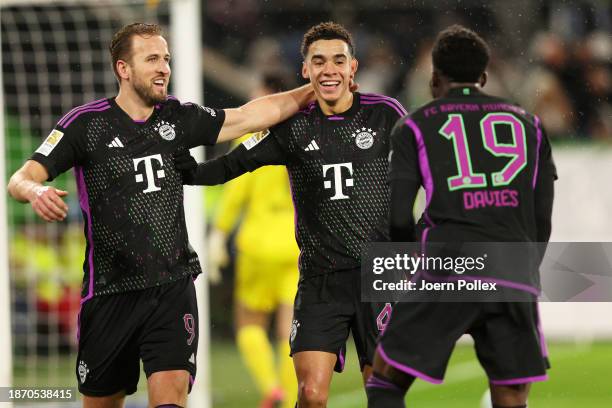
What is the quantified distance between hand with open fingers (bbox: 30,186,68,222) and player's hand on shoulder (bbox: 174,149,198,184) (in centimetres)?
→ 77

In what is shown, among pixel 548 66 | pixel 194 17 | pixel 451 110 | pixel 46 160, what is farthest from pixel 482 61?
pixel 548 66

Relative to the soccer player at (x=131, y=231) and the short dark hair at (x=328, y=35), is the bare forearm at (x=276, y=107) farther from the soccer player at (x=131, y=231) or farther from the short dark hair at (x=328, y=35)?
the soccer player at (x=131, y=231)

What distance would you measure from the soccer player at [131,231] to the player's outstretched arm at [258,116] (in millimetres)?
292

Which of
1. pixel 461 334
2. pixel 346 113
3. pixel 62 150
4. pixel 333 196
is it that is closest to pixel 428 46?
pixel 346 113

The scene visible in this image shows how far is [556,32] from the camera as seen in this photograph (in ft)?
47.8

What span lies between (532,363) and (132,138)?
2.19 m

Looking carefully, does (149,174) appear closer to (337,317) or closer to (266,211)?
(337,317)

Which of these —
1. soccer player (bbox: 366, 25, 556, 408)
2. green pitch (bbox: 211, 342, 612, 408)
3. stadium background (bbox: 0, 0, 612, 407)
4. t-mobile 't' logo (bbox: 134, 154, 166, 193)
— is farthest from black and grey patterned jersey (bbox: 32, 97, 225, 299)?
green pitch (bbox: 211, 342, 612, 408)

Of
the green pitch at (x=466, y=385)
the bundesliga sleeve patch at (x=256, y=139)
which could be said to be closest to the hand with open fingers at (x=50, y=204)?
the bundesliga sleeve patch at (x=256, y=139)

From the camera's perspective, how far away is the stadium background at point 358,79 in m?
9.77

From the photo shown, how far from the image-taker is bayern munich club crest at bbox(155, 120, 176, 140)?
18.5 feet

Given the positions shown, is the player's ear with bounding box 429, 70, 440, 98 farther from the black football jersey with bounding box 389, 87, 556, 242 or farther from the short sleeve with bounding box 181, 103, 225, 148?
the short sleeve with bounding box 181, 103, 225, 148

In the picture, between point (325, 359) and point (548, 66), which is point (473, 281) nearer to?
point (325, 359)

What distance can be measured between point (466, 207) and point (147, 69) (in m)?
1.82
